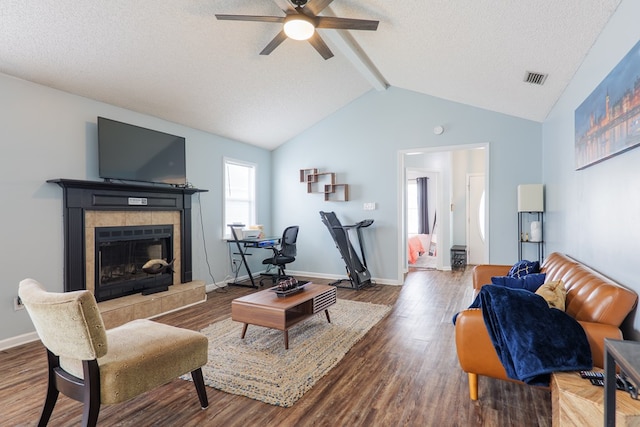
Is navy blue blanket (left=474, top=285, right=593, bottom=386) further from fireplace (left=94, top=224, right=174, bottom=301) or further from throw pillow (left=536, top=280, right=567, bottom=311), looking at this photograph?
fireplace (left=94, top=224, right=174, bottom=301)

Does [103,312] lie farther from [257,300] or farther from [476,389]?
[476,389]

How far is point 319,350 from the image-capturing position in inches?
115

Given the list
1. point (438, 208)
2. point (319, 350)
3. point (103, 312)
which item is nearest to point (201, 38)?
point (103, 312)

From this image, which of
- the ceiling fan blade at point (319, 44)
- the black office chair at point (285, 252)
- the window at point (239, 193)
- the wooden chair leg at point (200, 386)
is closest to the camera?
the wooden chair leg at point (200, 386)

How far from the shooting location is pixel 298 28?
280 centimetres

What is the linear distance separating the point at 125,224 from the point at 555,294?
423 centimetres

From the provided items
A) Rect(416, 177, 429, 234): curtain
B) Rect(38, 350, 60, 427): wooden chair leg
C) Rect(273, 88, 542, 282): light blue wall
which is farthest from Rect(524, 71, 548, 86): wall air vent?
Rect(416, 177, 429, 234): curtain

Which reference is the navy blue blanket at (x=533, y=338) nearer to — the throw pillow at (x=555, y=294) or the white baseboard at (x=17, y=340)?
the throw pillow at (x=555, y=294)

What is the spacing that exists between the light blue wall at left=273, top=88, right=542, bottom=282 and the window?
57 centimetres

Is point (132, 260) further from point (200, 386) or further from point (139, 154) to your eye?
point (200, 386)

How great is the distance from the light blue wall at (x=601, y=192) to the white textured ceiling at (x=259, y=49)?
0.18 meters

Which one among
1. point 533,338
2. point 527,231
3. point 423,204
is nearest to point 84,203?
point 533,338

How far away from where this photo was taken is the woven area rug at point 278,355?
2.32 metres

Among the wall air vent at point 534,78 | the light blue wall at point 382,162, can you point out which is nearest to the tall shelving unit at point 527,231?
the light blue wall at point 382,162
